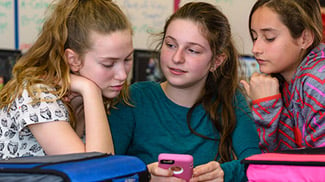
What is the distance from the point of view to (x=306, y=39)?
1.54m

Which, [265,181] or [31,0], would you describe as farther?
[31,0]

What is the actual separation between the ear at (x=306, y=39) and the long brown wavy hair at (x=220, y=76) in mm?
231

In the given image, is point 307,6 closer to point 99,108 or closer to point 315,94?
point 315,94

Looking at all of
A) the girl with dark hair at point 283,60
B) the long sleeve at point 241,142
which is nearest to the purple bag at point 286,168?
the long sleeve at point 241,142

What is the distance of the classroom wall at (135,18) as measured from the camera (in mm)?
2979

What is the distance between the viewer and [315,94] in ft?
4.42

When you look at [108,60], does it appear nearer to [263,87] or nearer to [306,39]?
[263,87]

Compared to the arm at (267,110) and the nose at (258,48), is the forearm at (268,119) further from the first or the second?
the nose at (258,48)

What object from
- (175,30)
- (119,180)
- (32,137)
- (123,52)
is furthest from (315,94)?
(32,137)

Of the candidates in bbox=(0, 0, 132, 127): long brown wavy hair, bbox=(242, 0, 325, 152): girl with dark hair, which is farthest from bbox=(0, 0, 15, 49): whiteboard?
bbox=(242, 0, 325, 152): girl with dark hair

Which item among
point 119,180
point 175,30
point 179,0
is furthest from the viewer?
point 179,0

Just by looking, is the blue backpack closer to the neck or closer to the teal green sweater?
the teal green sweater

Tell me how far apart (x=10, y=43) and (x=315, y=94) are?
2265mm

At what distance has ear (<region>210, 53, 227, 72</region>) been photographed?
1529 millimetres
